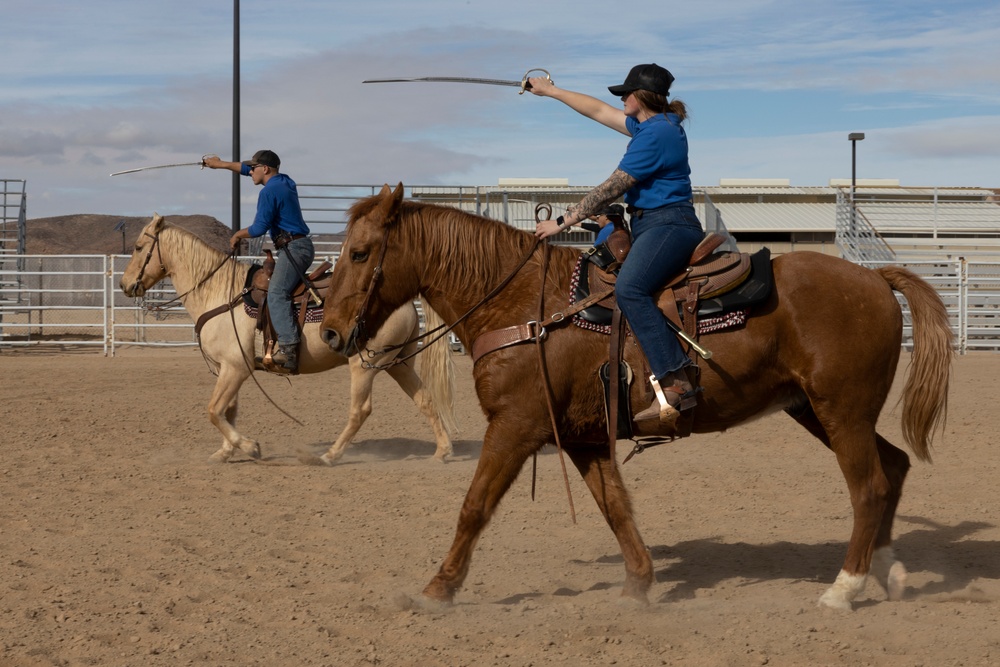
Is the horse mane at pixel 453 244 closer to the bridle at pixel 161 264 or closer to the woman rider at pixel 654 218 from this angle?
the woman rider at pixel 654 218

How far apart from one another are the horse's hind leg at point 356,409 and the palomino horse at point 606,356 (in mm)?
3994

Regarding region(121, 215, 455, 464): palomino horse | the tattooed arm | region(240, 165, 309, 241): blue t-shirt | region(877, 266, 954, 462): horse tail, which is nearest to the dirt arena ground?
region(121, 215, 455, 464): palomino horse

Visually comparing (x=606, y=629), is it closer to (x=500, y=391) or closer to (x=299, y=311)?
(x=500, y=391)

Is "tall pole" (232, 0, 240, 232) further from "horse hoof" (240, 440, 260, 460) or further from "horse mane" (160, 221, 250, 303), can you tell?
"horse hoof" (240, 440, 260, 460)

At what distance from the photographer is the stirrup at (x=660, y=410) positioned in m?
4.57

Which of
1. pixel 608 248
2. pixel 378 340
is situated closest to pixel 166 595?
pixel 608 248

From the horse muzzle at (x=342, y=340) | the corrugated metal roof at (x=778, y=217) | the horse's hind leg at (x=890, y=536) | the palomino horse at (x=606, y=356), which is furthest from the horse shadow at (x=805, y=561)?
the corrugated metal roof at (x=778, y=217)

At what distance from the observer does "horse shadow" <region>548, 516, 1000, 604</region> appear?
520cm

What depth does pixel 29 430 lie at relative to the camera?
9.90 m

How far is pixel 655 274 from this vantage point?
463cm

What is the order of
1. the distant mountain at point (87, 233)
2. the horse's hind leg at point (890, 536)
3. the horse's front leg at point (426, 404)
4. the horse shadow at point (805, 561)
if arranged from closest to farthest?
1. the horse's hind leg at point (890, 536)
2. the horse shadow at point (805, 561)
3. the horse's front leg at point (426, 404)
4. the distant mountain at point (87, 233)

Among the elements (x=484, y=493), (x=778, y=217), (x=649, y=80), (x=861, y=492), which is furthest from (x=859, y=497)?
(x=778, y=217)

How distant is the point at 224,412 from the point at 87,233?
79.7 metres

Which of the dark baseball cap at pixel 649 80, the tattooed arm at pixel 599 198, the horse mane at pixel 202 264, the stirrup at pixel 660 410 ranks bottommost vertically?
the stirrup at pixel 660 410
